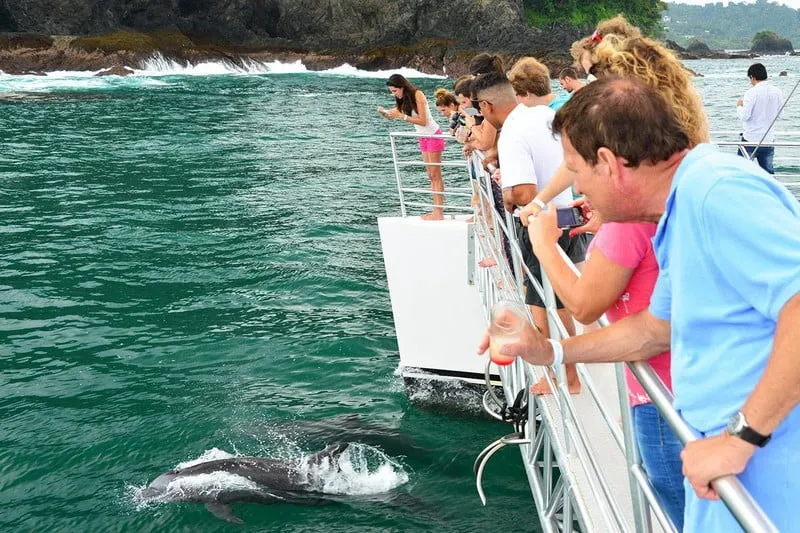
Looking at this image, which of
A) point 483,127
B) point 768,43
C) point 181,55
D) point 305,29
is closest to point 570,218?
point 483,127

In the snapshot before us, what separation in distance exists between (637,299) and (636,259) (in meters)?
0.19

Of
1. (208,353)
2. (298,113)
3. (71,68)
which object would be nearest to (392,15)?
(71,68)

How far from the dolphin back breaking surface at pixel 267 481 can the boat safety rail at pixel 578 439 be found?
173cm

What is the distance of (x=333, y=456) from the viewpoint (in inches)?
265

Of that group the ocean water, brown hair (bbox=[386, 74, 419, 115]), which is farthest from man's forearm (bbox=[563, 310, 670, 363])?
brown hair (bbox=[386, 74, 419, 115])

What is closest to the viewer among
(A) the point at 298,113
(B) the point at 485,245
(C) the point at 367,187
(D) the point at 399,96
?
(B) the point at 485,245

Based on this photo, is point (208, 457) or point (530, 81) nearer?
point (530, 81)

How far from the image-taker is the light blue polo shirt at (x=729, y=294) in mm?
1518

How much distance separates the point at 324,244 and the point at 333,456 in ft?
23.4

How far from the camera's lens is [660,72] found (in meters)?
2.53

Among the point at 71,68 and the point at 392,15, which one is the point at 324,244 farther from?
the point at 392,15

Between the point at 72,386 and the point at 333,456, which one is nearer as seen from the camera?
the point at 333,456

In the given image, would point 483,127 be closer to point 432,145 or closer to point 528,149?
point 528,149

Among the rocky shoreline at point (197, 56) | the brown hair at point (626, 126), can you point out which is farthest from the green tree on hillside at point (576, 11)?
the brown hair at point (626, 126)
